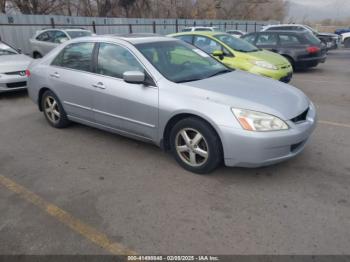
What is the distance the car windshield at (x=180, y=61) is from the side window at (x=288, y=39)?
23.1 feet

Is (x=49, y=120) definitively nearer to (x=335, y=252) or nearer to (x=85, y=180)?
(x=85, y=180)

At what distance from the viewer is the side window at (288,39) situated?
1036cm

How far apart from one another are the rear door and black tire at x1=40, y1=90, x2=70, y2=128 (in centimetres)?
16

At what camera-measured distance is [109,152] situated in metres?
4.20

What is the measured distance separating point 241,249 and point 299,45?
9460 mm

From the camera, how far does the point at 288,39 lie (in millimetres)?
10477

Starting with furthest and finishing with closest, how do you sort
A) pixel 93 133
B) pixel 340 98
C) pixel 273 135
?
pixel 340 98 < pixel 93 133 < pixel 273 135

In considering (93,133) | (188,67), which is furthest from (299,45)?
(93,133)

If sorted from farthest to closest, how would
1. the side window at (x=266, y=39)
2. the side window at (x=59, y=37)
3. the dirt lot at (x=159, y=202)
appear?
the side window at (x=59, y=37), the side window at (x=266, y=39), the dirt lot at (x=159, y=202)

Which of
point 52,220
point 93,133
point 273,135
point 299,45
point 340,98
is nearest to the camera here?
point 52,220

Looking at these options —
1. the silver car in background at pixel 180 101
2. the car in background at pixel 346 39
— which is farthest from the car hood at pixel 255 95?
Result: the car in background at pixel 346 39

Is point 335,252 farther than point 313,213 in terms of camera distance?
No

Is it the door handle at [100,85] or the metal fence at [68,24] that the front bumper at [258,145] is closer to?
the door handle at [100,85]

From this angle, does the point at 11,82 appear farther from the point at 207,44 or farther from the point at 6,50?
the point at 207,44
